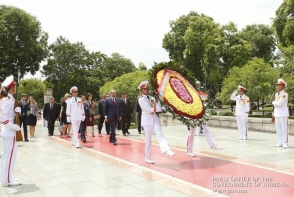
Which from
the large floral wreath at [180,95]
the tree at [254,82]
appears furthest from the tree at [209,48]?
the large floral wreath at [180,95]

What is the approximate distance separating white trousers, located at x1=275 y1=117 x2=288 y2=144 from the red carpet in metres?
3.12

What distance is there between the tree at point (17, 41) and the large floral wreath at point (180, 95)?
31.5m

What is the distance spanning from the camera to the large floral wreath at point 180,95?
8.20 metres

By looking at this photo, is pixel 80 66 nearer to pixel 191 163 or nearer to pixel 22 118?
pixel 22 118

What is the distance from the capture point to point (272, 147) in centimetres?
1041

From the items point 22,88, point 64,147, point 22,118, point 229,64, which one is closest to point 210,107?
point 64,147

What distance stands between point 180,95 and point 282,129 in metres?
4.23

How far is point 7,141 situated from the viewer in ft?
21.0

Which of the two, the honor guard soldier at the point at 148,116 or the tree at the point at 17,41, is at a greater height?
the tree at the point at 17,41

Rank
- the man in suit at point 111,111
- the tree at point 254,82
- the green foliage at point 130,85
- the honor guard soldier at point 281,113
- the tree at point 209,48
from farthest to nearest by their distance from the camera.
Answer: the tree at point 209,48 < the green foliage at point 130,85 < the tree at point 254,82 < the man in suit at point 111,111 < the honor guard soldier at point 281,113

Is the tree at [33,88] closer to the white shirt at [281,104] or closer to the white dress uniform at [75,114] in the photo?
the white dress uniform at [75,114]

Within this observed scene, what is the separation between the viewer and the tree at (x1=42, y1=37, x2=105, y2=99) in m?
44.7

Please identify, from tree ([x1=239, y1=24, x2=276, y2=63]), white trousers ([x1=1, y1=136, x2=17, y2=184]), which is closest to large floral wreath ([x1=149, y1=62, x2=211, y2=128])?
white trousers ([x1=1, y1=136, x2=17, y2=184])

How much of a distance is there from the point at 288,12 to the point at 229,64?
9590mm
